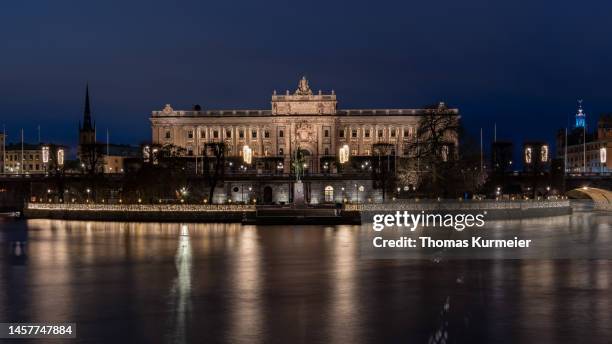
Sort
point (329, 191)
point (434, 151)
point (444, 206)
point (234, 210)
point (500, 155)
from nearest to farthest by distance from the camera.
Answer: point (444, 206) < point (234, 210) < point (434, 151) < point (500, 155) < point (329, 191)

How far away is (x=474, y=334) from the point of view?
25.7 m

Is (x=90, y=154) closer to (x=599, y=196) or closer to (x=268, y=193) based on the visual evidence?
(x=268, y=193)

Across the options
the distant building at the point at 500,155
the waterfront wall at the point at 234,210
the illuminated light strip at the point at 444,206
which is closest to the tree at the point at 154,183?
the waterfront wall at the point at 234,210

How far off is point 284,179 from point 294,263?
10916 centimetres

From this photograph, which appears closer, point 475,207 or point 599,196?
point 475,207

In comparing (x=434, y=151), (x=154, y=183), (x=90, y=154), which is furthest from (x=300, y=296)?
(x=90, y=154)

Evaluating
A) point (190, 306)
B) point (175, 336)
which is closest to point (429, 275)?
point (190, 306)

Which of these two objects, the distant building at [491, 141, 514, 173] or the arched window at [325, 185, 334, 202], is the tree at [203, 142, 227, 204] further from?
the distant building at [491, 141, 514, 173]

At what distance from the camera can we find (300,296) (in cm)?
3278

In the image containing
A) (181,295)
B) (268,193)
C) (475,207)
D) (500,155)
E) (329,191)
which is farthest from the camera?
(329,191)

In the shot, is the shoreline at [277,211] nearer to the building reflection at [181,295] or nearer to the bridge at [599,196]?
the bridge at [599,196]

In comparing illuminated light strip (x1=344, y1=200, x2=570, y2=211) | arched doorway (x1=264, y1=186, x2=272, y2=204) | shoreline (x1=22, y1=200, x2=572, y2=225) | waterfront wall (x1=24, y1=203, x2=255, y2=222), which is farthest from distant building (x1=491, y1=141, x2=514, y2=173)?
waterfront wall (x1=24, y1=203, x2=255, y2=222)

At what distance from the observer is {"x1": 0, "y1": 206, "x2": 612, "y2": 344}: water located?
26.0m

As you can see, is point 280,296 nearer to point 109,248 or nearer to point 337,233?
point 109,248
